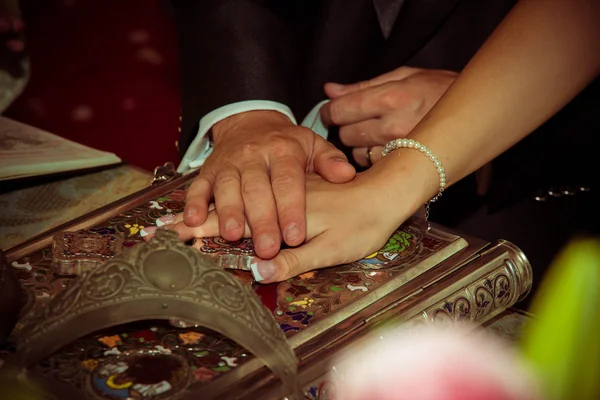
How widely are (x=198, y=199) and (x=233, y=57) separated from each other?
37cm

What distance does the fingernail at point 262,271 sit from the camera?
82cm

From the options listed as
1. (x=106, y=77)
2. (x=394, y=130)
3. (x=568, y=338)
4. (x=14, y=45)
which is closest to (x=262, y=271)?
(x=568, y=338)

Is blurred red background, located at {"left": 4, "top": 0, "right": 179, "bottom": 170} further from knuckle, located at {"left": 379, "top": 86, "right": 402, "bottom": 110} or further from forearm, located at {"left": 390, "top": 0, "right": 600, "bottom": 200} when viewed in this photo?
forearm, located at {"left": 390, "top": 0, "right": 600, "bottom": 200}

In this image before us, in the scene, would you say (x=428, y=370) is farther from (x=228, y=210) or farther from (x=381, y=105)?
(x=381, y=105)

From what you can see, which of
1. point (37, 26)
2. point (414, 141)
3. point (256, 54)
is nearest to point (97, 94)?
point (37, 26)

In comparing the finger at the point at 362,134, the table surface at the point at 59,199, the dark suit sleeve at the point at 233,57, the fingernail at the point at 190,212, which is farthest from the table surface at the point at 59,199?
the finger at the point at 362,134

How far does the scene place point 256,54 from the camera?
1.22m

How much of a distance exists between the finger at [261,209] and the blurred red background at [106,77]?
602 mm

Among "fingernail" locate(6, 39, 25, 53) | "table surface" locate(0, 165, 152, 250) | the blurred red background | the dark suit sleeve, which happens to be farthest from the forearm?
"fingernail" locate(6, 39, 25, 53)

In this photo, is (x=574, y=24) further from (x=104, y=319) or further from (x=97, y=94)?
(x=97, y=94)

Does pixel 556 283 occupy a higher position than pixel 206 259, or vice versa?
pixel 206 259

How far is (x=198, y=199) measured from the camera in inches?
36.6

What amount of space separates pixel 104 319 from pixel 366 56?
34.6 inches

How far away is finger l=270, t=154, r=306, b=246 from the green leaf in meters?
0.30
